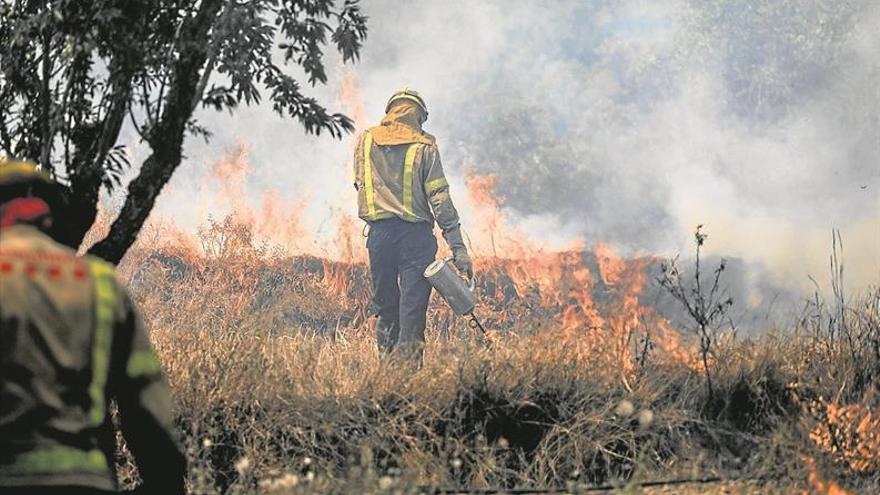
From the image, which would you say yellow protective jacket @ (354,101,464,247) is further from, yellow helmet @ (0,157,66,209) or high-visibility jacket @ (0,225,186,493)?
high-visibility jacket @ (0,225,186,493)

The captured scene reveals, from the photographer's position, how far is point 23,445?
216 cm

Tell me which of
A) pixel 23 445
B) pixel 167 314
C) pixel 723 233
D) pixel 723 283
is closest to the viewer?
pixel 23 445

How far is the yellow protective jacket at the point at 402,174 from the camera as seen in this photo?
8484 millimetres

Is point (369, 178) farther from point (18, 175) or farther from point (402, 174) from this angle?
point (18, 175)

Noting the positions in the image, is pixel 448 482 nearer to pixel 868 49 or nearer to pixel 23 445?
pixel 23 445

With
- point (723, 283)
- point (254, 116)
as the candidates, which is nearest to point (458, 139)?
point (254, 116)

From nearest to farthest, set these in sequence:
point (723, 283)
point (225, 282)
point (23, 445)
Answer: point (23, 445) → point (225, 282) → point (723, 283)

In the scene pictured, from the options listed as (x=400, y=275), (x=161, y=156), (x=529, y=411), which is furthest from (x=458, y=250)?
(x=161, y=156)

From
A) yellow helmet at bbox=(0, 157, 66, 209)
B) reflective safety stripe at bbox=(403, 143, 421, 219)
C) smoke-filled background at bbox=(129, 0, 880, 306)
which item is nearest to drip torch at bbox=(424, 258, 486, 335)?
reflective safety stripe at bbox=(403, 143, 421, 219)

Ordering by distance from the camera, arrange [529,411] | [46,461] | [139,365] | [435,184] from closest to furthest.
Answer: [46,461]
[139,365]
[529,411]
[435,184]

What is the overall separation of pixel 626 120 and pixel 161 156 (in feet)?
48.1

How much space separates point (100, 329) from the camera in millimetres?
2229

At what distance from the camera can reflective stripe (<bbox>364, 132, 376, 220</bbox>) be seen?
8.60 m

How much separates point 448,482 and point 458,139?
43.7ft
